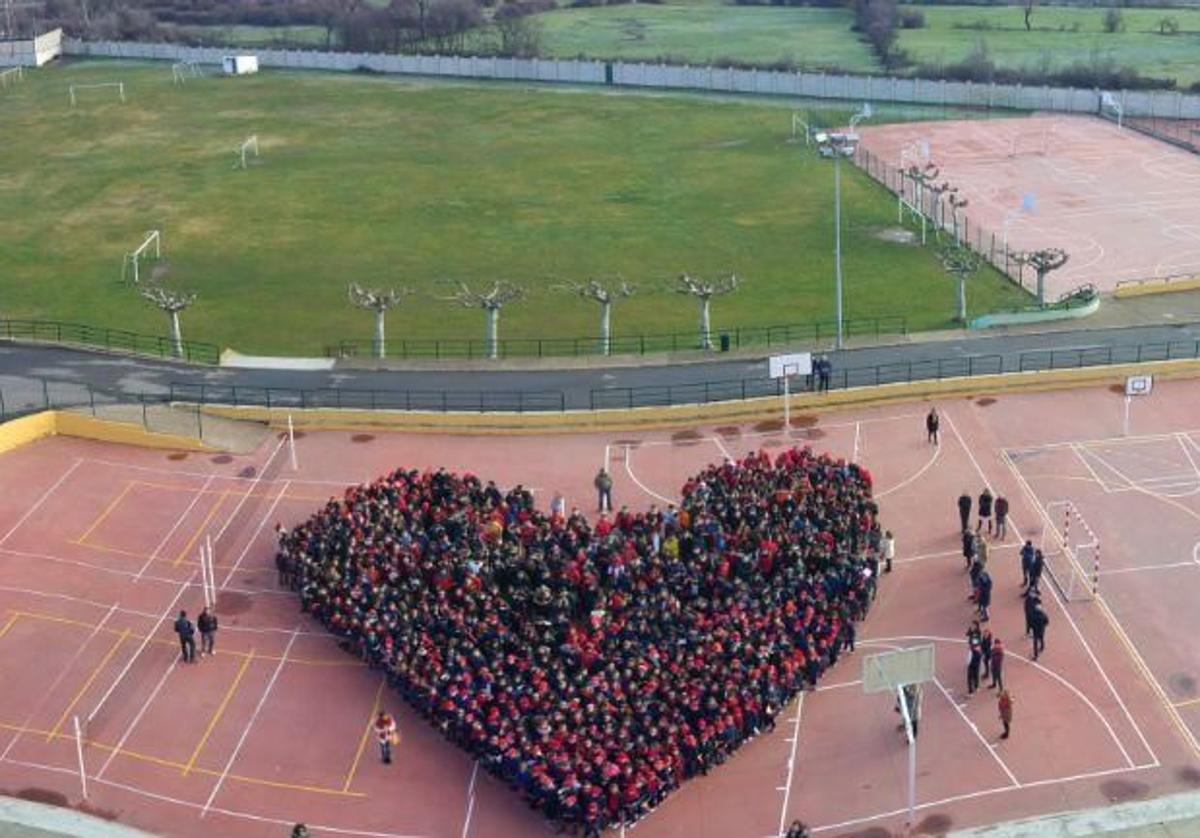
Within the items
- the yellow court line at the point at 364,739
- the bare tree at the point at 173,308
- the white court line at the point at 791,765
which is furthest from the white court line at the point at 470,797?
the bare tree at the point at 173,308

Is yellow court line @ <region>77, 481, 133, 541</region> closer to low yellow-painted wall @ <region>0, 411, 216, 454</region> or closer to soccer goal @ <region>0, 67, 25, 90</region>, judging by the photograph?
low yellow-painted wall @ <region>0, 411, 216, 454</region>

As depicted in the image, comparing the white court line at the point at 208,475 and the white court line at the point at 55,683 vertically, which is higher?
the white court line at the point at 208,475

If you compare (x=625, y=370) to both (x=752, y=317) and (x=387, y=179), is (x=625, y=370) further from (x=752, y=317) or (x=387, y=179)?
(x=387, y=179)

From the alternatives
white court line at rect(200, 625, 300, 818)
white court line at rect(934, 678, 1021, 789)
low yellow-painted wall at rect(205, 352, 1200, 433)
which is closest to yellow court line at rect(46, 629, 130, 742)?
white court line at rect(200, 625, 300, 818)

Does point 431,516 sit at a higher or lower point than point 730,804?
higher

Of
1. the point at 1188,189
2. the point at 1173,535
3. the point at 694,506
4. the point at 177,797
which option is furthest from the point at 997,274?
the point at 177,797

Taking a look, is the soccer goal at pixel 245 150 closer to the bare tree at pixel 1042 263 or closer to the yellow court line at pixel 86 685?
the bare tree at pixel 1042 263
